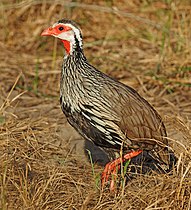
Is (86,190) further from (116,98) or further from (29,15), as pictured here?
(29,15)

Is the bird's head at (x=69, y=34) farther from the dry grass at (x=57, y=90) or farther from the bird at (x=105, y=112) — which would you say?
the dry grass at (x=57, y=90)

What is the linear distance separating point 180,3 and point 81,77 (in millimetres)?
3392

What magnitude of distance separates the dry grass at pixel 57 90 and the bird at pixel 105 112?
160 mm

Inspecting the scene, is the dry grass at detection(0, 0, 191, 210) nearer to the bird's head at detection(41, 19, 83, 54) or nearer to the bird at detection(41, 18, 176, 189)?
the bird at detection(41, 18, 176, 189)

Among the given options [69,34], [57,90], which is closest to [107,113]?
[69,34]

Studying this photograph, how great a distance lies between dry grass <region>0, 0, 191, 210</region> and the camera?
12.7 ft

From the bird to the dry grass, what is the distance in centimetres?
16

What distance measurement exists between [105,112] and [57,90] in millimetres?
2231

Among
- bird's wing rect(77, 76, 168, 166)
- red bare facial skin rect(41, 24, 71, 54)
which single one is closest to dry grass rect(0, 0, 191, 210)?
bird's wing rect(77, 76, 168, 166)

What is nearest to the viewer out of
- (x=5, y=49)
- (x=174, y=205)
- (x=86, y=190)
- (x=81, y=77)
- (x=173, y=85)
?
(x=174, y=205)

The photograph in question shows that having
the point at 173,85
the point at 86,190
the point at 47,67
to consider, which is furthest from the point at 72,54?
the point at 47,67

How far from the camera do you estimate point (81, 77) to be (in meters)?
4.50

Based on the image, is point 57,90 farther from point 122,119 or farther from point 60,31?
point 122,119

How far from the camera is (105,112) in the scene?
4.36 metres
